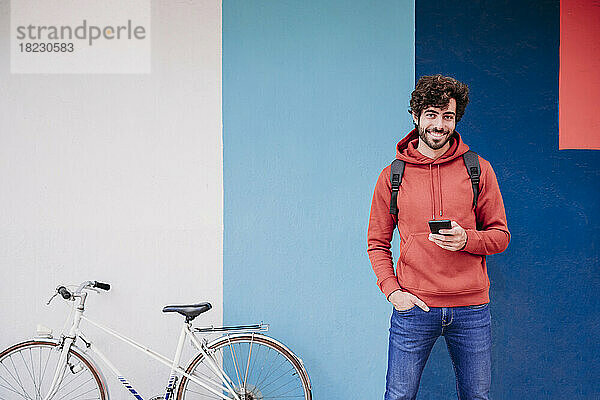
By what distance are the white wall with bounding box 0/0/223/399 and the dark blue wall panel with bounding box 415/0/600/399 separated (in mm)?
1325

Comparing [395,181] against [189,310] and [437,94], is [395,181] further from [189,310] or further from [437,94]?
[189,310]

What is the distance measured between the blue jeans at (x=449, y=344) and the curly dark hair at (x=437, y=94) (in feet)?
2.85

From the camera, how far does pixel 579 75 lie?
3096 millimetres

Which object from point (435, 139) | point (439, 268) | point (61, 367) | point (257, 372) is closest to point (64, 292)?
point (61, 367)

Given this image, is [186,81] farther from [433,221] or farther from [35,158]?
[433,221]

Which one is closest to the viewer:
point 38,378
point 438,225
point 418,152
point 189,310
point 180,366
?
point 438,225

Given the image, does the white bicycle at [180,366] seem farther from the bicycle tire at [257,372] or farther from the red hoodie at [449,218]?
the red hoodie at [449,218]

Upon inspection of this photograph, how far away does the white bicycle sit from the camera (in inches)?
114

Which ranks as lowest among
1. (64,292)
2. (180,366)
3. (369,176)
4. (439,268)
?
(180,366)

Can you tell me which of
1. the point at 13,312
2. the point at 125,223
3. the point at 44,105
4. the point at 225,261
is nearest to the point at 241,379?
the point at 225,261

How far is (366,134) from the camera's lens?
3.11m

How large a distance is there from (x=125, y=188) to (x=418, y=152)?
1.69 meters

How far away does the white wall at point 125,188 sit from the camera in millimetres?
3148

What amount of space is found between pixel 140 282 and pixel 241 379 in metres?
0.80
